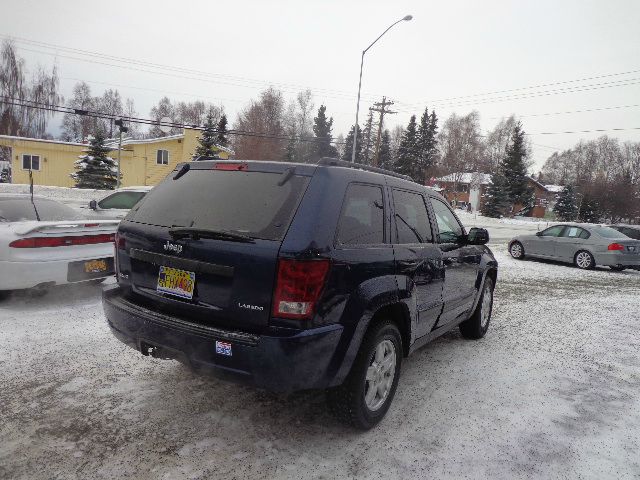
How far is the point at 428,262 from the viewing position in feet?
12.4

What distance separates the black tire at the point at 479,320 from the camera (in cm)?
547

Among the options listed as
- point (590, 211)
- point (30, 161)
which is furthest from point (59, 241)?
point (590, 211)

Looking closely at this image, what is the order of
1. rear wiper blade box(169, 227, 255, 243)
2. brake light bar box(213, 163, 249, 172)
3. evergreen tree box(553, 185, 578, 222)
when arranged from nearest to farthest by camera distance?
rear wiper blade box(169, 227, 255, 243), brake light bar box(213, 163, 249, 172), evergreen tree box(553, 185, 578, 222)

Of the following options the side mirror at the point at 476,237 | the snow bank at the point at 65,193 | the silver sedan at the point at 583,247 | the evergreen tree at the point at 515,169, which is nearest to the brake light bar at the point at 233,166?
the side mirror at the point at 476,237

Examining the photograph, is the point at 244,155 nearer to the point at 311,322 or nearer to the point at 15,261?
the point at 15,261

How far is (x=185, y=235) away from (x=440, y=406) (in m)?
2.48

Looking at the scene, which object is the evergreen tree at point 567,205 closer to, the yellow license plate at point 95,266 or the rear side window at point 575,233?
the rear side window at point 575,233

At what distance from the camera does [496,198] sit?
5369 cm

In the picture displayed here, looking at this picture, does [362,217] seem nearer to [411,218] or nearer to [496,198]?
[411,218]

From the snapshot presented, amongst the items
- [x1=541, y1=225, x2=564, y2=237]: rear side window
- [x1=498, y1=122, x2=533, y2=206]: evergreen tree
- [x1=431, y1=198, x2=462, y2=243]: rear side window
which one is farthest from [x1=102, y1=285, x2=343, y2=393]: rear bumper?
[x1=498, y1=122, x2=533, y2=206]: evergreen tree

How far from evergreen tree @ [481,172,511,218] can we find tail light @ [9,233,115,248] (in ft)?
173

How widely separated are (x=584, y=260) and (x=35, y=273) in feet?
46.3

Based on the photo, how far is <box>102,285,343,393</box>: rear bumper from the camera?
255 centimetres

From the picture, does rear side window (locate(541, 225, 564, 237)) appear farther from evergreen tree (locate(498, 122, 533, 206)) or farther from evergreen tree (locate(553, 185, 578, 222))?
evergreen tree (locate(553, 185, 578, 222))
